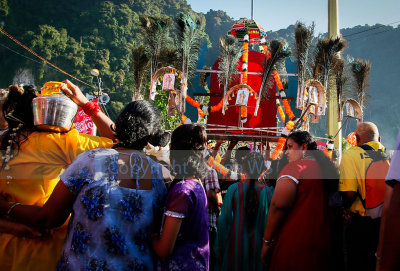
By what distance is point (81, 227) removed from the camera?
1.44 meters

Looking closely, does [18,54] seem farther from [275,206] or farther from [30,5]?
[275,206]

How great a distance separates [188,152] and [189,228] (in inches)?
19.3

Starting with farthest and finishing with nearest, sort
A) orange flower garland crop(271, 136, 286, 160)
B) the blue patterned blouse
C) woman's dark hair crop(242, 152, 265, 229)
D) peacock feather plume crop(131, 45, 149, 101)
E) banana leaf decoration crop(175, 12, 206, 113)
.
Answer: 1. peacock feather plume crop(131, 45, 149, 101)
2. banana leaf decoration crop(175, 12, 206, 113)
3. orange flower garland crop(271, 136, 286, 160)
4. woman's dark hair crop(242, 152, 265, 229)
5. the blue patterned blouse

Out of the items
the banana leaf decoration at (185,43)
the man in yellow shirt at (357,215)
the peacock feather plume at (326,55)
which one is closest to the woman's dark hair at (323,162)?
the man in yellow shirt at (357,215)

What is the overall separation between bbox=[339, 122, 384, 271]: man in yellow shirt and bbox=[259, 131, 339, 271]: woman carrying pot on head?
467 millimetres

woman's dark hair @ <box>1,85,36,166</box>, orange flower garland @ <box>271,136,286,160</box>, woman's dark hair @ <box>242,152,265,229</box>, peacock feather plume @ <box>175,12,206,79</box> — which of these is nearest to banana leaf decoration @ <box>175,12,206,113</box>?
peacock feather plume @ <box>175,12,206,79</box>

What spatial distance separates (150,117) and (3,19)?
134ft

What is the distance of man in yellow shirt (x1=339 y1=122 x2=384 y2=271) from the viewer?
2.63 metres

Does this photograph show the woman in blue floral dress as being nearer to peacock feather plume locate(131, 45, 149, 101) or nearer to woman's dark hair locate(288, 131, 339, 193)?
woman's dark hair locate(288, 131, 339, 193)

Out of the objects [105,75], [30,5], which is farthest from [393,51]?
[30,5]

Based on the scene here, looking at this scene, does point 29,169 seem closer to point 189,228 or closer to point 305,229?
point 189,228

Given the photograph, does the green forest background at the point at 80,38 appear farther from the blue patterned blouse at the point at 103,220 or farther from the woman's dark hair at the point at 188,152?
the blue patterned blouse at the point at 103,220

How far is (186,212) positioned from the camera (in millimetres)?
1668

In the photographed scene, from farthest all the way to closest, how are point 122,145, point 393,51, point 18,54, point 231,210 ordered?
point 393,51, point 18,54, point 231,210, point 122,145
